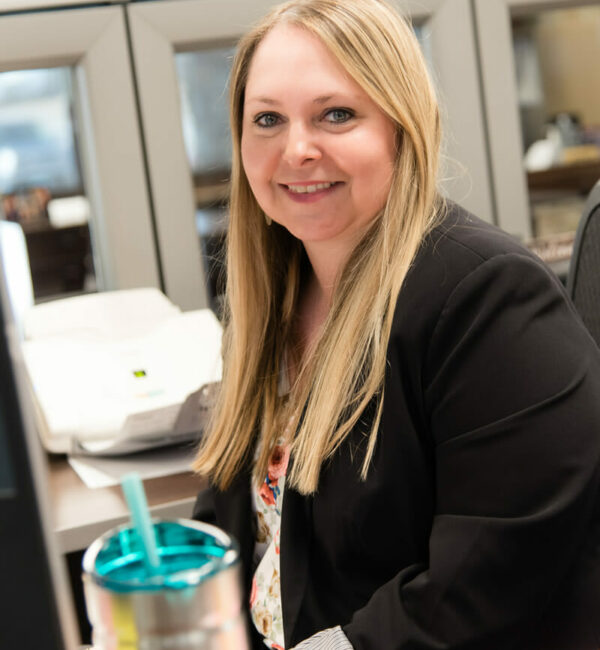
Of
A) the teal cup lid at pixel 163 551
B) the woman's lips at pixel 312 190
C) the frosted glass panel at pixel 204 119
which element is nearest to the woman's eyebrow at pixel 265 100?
the woman's lips at pixel 312 190

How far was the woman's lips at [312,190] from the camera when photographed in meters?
1.11

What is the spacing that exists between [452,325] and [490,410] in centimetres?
10

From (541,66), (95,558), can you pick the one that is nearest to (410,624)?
(95,558)

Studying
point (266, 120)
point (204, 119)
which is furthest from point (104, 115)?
point (204, 119)

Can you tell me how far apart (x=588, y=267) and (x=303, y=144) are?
1.32 feet

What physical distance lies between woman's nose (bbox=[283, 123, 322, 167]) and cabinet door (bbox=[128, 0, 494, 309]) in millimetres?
327

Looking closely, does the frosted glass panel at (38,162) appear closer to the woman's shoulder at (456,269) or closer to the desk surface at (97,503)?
the desk surface at (97,503)

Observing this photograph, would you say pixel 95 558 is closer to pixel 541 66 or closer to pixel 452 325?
pixel 452 325

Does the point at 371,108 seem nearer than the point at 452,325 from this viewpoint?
No

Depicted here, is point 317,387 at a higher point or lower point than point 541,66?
lower

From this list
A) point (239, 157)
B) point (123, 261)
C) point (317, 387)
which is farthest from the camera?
point (123, 261)

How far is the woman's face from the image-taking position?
3.46ft

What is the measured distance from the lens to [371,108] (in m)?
1.06

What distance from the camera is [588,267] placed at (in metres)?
1.16
